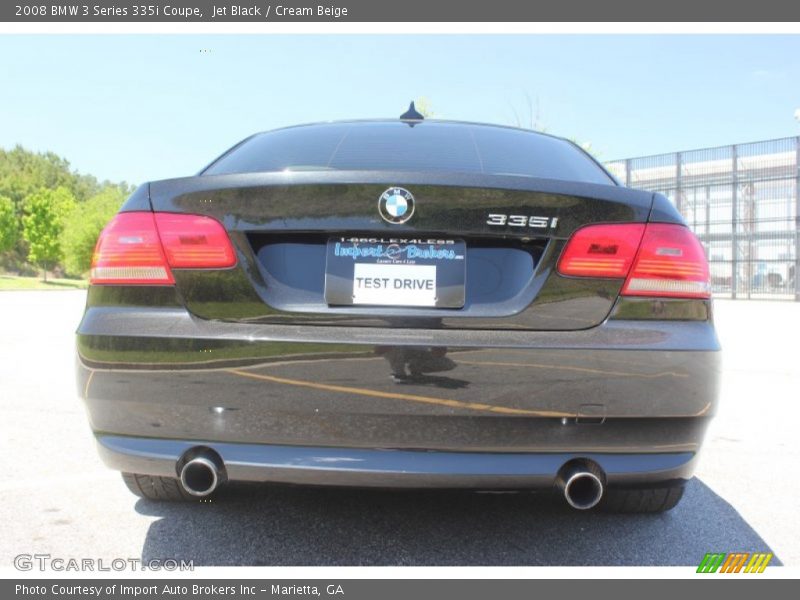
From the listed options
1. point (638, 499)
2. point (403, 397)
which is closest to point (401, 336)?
point (403, 397)

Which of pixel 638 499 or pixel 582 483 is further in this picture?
pixel 638 499

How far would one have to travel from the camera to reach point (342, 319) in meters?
1.93

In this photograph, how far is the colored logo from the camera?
2.30m

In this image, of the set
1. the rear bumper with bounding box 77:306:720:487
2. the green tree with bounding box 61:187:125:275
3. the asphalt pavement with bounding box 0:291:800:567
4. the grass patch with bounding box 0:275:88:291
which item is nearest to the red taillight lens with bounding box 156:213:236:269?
the rear bumper with bounding box 77:306:720:487

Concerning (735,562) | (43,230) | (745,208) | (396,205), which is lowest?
(735,562)

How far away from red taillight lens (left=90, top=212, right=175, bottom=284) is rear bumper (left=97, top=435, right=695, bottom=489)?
1.71 feet

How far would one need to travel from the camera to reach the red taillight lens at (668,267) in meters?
2.02

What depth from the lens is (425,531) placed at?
2535 millimetres

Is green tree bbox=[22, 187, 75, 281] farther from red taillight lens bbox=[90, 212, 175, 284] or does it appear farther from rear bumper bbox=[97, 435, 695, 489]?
rear bumper bbox=[97, 435, 695, 489]

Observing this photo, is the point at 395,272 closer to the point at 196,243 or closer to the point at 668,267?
the point at 196,243

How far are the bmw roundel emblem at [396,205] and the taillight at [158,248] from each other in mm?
477

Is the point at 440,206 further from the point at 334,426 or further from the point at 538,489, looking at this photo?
the point at 538,489

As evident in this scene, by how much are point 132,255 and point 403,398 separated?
966mm
